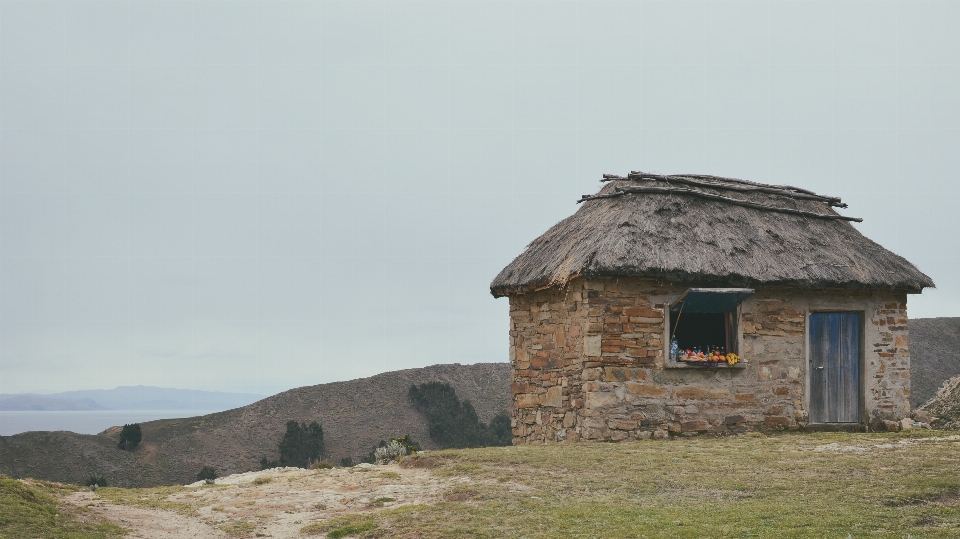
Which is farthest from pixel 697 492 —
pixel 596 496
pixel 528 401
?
pixel 528 401

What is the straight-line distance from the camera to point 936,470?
31.4ft

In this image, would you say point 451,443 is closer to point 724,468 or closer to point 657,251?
point 657,251

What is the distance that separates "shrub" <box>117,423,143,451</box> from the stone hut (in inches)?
738

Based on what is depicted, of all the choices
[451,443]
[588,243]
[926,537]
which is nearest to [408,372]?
[451,443]

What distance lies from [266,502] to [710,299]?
7.25 metres

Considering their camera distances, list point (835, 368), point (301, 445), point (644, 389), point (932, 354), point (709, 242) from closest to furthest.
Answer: point (644, 389) < point (709, 242) < point (835, 368) < point (301, 445) < point (932, 354)

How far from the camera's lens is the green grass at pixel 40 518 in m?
8.21

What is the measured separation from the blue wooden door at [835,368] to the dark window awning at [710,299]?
1741 mm

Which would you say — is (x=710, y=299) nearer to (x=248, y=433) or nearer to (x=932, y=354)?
(x=248, y=433)

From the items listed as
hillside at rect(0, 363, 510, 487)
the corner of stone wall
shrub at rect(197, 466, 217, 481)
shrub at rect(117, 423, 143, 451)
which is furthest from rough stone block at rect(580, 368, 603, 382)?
shrub at rect(117, 423, 143, 451)

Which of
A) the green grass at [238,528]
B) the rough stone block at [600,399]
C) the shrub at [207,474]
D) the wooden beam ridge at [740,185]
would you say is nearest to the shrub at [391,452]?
the rough stone block at [600,399]

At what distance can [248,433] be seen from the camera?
3331 centimetres

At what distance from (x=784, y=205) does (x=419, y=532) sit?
35.6 ft

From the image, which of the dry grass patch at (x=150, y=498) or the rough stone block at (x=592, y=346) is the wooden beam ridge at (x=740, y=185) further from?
the dry grass patch at (x=150, y=498)
